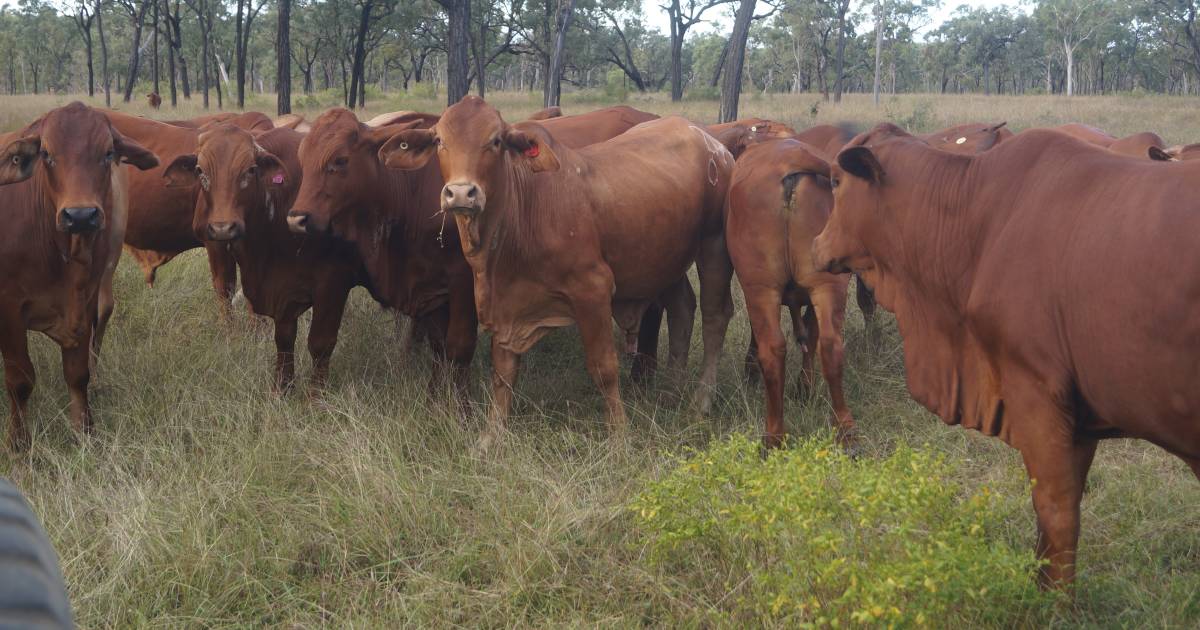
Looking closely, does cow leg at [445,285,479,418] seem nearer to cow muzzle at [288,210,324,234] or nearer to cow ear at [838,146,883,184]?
cow muzzle at [288,210,324,234]

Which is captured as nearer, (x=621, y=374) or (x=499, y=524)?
(x=499, y=524)

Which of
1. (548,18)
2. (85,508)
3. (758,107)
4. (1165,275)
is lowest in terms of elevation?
(85,508)

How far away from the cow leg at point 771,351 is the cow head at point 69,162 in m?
3.45

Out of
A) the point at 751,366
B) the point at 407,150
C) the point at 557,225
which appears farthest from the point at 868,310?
the point at 407,150

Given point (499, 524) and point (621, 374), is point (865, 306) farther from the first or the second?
point (499, 524)

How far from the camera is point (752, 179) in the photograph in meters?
5.66

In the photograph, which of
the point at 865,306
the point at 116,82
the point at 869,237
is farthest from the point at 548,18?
the point at 116,82

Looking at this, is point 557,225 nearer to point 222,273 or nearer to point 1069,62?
point 222,273

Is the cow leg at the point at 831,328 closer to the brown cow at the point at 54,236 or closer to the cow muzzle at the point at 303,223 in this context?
the cow muzzle at the point at 303,223

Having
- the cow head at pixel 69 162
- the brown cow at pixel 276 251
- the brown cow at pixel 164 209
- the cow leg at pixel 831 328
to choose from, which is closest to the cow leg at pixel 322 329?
the brown cow at pixel 276 251

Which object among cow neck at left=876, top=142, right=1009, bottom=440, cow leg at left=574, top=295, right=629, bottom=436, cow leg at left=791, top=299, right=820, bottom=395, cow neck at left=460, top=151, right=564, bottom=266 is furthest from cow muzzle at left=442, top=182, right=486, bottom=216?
cow leg at left=791, top=299, right=820, bottom=395

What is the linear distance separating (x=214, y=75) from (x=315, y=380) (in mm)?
53090

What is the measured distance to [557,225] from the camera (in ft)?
18.6

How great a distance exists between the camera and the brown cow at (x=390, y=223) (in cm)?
612
